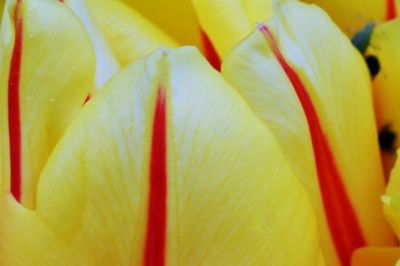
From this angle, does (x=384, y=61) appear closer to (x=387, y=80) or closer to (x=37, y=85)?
(x=387, y=80)

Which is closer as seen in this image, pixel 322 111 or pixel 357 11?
pixel 322 111

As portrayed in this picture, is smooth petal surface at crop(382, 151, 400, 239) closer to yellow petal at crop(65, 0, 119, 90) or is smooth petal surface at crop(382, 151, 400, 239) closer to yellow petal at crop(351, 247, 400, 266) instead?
yellow petal at crop(351, 247, 400, 266)

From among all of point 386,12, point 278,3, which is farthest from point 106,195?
point 386,12

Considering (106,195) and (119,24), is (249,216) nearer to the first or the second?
(106,195)

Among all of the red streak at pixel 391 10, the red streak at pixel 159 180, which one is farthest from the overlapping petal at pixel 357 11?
the red streak at pixel 159 180

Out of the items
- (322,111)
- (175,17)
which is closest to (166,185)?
(322,111)

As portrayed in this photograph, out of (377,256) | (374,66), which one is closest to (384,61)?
(374,66)
